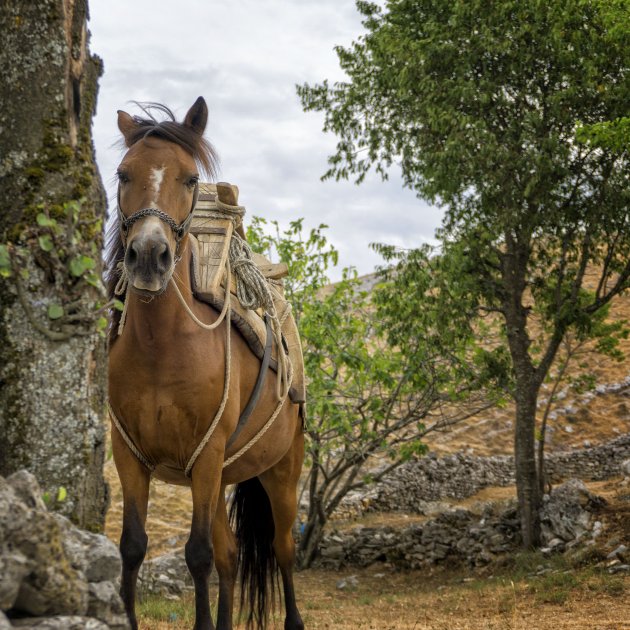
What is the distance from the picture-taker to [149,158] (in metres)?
4.07

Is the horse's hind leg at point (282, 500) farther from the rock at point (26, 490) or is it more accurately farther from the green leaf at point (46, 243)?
the rock at point (26, 490)

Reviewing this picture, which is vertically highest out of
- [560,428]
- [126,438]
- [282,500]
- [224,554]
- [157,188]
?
[560,428]

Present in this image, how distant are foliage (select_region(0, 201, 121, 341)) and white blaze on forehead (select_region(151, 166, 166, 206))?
0.81 meters

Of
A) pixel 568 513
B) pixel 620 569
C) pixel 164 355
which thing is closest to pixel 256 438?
pixel 164 355

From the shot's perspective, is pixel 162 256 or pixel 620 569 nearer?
pixel 162 256

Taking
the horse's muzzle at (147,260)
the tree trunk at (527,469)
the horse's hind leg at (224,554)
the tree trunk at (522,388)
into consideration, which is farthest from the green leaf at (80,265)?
the tree trunk at (527,469)

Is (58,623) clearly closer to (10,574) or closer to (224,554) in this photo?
(10,574)

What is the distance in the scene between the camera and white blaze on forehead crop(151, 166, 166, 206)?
396cm

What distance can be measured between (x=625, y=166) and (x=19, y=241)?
10.4m

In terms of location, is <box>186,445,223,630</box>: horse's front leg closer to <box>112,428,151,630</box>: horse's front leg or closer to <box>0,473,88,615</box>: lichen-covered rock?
<box>112,428,151,630</box>: horse's front leg

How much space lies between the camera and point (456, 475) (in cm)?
1797

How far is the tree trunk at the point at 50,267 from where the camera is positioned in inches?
121

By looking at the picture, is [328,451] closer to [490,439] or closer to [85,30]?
[490,439]

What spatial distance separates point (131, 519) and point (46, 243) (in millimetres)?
1777
